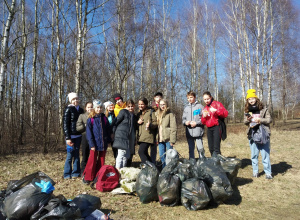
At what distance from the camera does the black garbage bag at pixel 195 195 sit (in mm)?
3149

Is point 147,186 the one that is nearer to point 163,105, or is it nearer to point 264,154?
point 163,105

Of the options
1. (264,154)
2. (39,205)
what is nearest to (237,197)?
(264,154)

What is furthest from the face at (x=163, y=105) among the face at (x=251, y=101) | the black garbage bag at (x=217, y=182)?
the face at (x=251, y=101)

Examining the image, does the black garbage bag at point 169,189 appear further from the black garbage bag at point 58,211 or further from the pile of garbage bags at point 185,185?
the black garbage bag at point 58,211

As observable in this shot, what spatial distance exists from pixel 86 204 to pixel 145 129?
230 centimetres

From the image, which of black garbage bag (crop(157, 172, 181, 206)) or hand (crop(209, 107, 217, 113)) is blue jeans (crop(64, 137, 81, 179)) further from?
hand (crop(209, 107, 217, 113))

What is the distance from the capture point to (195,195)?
318 centimetres

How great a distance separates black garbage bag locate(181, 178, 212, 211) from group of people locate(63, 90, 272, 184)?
4.27ft

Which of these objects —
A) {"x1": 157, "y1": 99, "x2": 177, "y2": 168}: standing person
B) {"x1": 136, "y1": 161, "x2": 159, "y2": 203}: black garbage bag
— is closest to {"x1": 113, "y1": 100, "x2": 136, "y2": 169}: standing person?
{"x1": 157, "y1": 99, "x2": 177, "y2": 168}: standing person

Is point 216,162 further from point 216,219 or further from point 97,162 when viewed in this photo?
point 97,162

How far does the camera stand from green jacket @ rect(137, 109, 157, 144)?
16.1ft

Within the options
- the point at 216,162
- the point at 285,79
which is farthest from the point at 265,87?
the point at 216,162

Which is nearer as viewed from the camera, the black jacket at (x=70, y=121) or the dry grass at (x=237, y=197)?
the dry grass at (x=237, y=197)

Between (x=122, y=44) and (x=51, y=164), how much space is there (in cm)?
769
